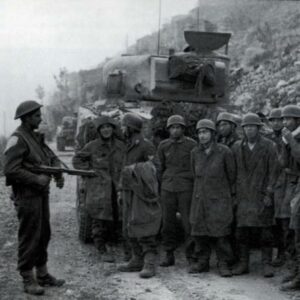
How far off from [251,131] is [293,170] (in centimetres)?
70

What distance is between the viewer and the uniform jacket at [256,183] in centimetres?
661

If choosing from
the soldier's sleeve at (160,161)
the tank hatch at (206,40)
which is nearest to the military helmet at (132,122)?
the soldier's sleeve at (160,161)

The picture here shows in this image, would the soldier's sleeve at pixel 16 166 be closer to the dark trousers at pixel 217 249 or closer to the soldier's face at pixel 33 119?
the soldier's face at pixel 33 119

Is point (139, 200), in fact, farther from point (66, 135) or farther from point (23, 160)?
point (66, 135)

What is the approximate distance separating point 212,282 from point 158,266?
930mm

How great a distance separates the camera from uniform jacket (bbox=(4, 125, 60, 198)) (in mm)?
5684

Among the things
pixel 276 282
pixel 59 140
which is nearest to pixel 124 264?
pixel 276 282

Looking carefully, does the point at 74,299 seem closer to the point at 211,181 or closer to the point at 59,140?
the point at 211,181

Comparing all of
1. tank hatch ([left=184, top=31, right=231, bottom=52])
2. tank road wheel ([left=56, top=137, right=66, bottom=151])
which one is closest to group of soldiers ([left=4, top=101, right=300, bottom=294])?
tank hatch ([left=184, top=31, right=231, bottom=52])

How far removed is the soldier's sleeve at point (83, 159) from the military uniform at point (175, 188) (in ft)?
3.05

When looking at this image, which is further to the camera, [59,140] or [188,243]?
[59,140]

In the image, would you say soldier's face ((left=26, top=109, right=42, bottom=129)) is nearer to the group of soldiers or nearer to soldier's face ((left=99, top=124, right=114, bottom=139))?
the group of soldiers

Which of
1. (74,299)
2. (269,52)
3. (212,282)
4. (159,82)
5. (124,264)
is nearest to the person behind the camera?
(74,299)

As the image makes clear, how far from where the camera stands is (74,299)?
18.9 feet
